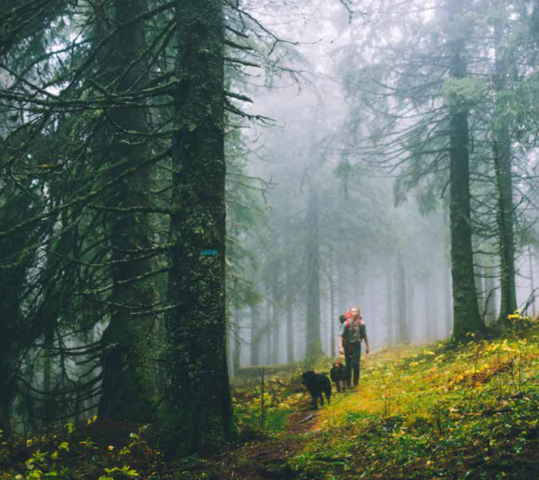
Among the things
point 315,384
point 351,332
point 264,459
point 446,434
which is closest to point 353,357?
point 351,332

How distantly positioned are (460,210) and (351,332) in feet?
16.2

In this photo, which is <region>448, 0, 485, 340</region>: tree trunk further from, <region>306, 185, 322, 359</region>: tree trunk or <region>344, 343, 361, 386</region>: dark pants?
<region>306, 185, 322, 359</region>: tree trunk

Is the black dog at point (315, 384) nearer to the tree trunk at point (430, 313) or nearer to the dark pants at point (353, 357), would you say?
the dark pants at point (353, 357)

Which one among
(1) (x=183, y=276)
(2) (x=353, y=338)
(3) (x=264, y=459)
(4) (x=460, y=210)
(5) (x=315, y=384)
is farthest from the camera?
(4) (x=460, y=210)

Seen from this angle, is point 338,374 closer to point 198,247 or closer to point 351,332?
point 351,332

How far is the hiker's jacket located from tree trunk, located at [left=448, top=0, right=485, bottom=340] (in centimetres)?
298

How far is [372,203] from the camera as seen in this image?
77.0 ft

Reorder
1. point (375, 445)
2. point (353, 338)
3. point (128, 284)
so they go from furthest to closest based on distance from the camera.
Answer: point (353, 338) → point (128, 284) → point (375, 445)

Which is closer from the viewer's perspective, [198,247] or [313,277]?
[198,247]

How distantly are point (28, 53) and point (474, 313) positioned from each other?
1196 cm

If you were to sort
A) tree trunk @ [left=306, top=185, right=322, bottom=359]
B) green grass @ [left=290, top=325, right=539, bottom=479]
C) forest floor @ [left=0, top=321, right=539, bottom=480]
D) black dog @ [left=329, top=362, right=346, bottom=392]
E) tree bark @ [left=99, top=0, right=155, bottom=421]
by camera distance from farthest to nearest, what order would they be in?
tree trunk @ [left=306, top=185, right=322, bottom=359] < black dog @ [left=329, top=362, right=346, bottom=392] < tree bark @ [left=99, top=0, right=155, bottom=421] < forest floor @ [left=0, top=321, right=539, bottom=480] < green grass @ [left=290, top=325, right=539, bottom=479]

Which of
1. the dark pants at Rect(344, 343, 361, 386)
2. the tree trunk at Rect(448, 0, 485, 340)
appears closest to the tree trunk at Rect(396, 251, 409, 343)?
the tree trunk at Rect(448, 0, 485, 340)

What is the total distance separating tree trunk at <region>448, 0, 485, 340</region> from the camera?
37.5ft

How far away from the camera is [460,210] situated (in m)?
12.0
